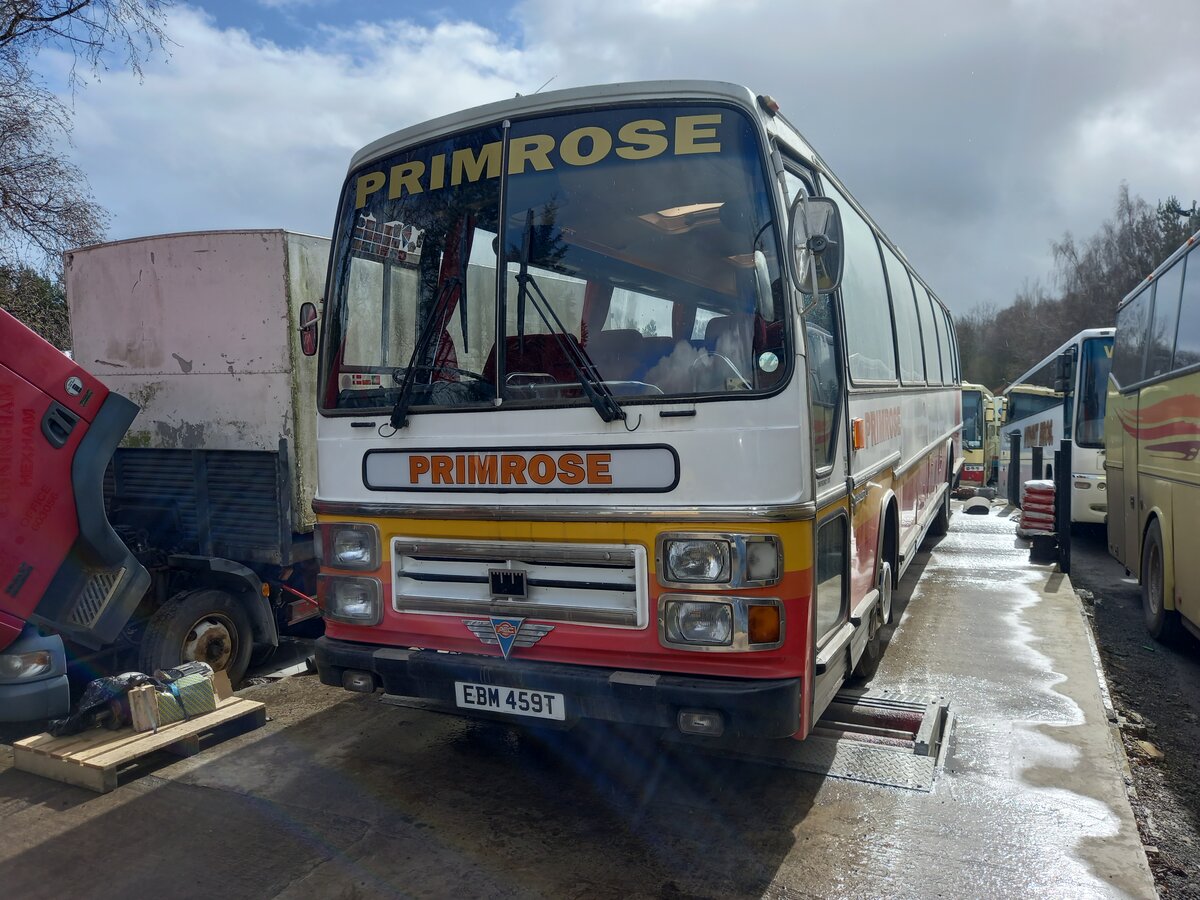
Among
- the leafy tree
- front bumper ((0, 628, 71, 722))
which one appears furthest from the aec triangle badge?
the leafy tree

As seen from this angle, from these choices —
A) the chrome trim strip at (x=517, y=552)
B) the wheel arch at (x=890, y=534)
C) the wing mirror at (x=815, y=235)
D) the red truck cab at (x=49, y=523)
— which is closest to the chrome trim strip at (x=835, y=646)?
the chrome trim strip at (x=517, y=552)

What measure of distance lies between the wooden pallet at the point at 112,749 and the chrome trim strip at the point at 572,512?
1565mm

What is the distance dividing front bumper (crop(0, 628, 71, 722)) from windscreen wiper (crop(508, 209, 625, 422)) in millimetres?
3324

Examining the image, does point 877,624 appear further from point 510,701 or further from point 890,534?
point 510,701

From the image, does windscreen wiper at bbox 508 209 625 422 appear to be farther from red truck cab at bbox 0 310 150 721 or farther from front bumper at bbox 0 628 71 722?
front bumper at bbox 0 628 71 722

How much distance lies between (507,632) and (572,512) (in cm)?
62

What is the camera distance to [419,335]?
404cm

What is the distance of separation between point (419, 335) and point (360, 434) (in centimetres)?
57

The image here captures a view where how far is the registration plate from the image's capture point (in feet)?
11.8

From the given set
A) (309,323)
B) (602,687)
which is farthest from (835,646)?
(309,323)

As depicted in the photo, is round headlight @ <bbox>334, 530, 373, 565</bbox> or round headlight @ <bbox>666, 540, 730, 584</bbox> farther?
round headlight @ <bbox>334, 530, 373, 565</bbox>

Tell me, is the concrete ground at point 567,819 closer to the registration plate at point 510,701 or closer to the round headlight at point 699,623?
the registration plate at point 510,701

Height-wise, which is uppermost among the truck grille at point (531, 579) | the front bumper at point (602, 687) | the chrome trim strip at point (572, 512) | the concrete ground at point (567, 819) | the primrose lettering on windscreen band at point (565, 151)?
the primrose lettering on windscreen band at point (565, 151)

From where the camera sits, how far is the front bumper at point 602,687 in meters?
3.29
